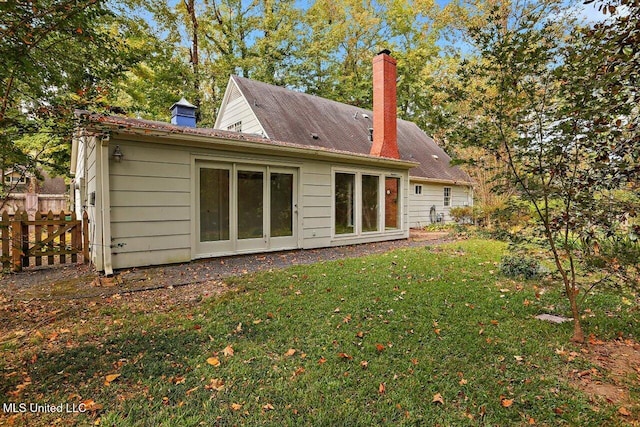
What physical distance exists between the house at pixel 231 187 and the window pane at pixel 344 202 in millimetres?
27

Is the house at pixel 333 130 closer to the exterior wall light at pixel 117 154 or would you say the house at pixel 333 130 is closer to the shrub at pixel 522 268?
the exterior wall light at pixel 117 154

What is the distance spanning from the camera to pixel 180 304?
385cm

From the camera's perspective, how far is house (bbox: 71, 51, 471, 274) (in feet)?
17.3

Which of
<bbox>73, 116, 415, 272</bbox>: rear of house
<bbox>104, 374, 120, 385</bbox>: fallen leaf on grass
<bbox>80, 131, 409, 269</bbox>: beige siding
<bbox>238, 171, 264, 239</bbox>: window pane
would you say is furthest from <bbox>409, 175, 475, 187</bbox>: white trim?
<bbox>104, 374, 120, 385</bbox>: fallen leaf on grass

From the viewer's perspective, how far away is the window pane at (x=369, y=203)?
29.3 ft

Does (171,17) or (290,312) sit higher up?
(171,17)

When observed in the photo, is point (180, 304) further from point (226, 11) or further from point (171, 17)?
point (226, 11)

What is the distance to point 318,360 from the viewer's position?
2.61 m

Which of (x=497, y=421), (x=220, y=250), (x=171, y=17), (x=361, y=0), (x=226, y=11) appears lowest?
(x=497, y=421)

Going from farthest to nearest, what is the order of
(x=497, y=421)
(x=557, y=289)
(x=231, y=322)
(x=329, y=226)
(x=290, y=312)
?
(x=329, y=226) → (x=557, y=289) → (x=290, y=312) → (x=231, y=322) → (x=497, y=421)

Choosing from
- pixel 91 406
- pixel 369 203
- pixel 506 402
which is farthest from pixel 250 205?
pixel 506 402

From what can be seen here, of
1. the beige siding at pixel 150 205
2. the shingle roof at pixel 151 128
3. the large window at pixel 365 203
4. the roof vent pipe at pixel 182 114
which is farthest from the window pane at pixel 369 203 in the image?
the roof vent pipe at pixel 182 114

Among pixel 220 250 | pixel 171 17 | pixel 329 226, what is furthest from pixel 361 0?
pixel 220 250

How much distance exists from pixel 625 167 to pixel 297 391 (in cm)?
278
